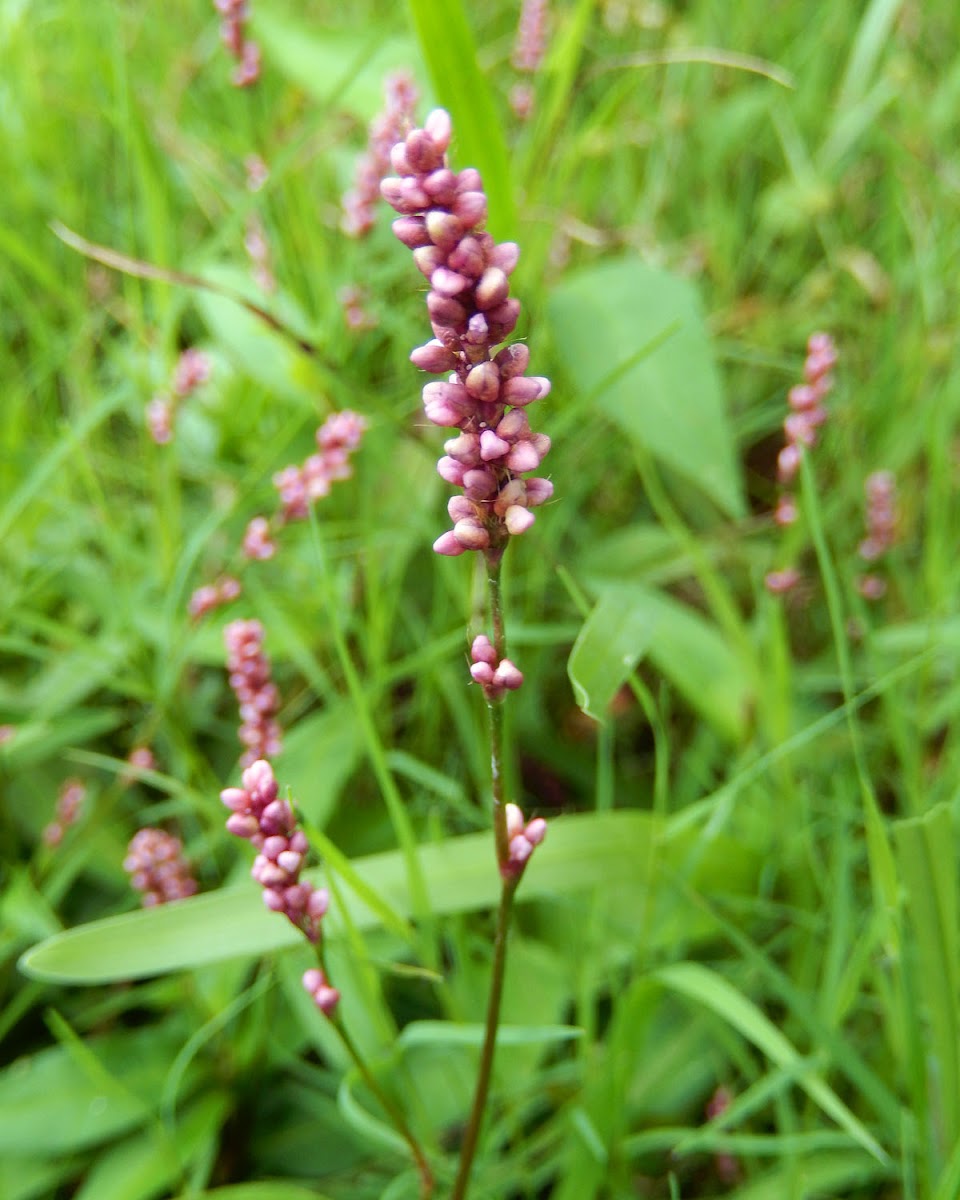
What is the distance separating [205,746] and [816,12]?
228 centimetres

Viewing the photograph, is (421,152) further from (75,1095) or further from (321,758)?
(75,1095)

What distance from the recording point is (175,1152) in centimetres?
114

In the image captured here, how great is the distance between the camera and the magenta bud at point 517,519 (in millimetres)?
564

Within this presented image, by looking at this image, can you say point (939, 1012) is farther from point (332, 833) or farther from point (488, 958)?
point (332, 833)

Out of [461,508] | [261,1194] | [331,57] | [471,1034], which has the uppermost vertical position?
[331,57]

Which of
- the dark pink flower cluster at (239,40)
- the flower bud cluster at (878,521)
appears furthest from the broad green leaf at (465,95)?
the flower bud cluster at (878,521)

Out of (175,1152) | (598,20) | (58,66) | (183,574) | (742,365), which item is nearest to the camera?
(175,1152)

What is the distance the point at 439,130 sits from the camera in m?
0.56

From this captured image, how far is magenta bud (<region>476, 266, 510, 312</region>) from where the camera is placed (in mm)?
529

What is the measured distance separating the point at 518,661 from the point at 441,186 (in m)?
1.06

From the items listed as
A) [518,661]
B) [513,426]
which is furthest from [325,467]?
[513,426]

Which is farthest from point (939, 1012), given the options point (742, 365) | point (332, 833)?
point (742, 365)

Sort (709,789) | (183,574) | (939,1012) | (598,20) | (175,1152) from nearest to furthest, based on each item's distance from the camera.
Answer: (939,1012) → (175,1152) → (183,574) → (709,789) → (598,20)

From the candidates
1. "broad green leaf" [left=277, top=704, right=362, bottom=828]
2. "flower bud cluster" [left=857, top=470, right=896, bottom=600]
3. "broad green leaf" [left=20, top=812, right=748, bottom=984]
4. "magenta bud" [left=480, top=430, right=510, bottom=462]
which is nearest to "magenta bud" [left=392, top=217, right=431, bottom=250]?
"magenta bud" [left=480, top=430, right=510, bottom=462]
